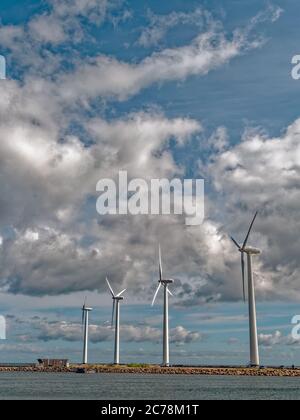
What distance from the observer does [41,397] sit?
111 m

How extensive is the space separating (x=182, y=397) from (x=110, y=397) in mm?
12347
